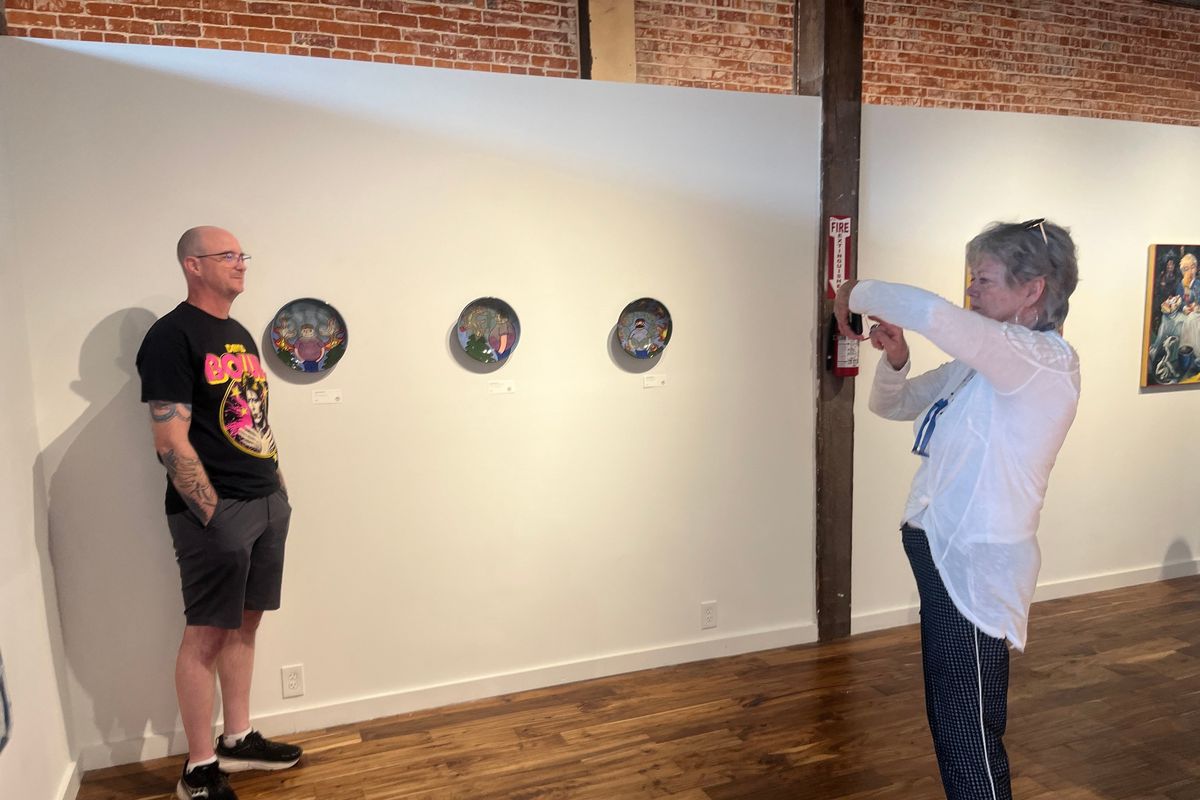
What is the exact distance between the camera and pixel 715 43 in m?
5.02

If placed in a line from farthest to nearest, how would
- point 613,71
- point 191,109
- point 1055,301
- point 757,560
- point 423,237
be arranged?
point 613,71, point 757,560, point 423,237, point 191,109, point 1055,301

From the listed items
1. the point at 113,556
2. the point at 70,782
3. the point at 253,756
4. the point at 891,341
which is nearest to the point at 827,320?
the point at 891,341

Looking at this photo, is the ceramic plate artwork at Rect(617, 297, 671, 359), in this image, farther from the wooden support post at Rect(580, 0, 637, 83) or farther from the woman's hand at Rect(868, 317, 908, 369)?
the wooden support post at Rect(580, 0, 637, 83)

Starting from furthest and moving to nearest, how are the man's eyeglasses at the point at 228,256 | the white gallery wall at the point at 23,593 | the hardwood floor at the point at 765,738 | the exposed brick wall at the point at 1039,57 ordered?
the exposed brick wall at the point at 1039,57 → the hardwood floor at the point at 765,738 → the man's eyeglasses at the point at 228,256 → the white gallery wall at the point at 23,593

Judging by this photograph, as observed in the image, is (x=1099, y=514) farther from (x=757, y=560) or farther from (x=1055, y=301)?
(x=1055, y=301)

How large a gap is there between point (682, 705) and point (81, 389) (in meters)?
2.34

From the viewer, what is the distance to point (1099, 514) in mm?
4188

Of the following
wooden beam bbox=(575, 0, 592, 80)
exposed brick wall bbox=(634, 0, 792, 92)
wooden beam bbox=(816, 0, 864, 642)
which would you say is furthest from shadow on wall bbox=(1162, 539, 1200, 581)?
wooden beam bbox=(575, 0, 592, 80)

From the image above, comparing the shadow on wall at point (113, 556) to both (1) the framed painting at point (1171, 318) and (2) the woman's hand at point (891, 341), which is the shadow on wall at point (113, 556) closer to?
(2) the woman's hand at point (891, 341)

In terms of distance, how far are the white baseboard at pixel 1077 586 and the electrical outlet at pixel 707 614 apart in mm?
716

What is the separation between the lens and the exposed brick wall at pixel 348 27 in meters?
3.89

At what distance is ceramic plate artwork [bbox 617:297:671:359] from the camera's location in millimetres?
3234

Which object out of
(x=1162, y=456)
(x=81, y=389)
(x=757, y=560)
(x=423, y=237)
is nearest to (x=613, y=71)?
(x=423, y=237)

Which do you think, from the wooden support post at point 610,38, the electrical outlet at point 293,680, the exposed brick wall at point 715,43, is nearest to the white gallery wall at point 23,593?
the electrical outlet at point 293,680
